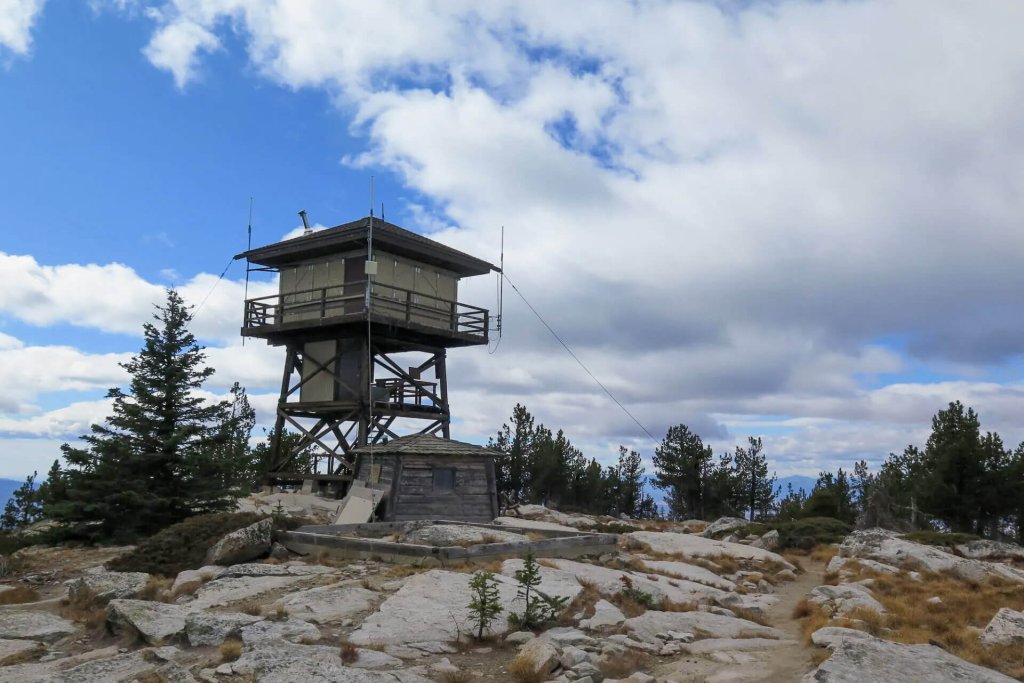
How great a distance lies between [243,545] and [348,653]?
740cm

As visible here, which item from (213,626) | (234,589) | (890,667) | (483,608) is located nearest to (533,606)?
(483,608)

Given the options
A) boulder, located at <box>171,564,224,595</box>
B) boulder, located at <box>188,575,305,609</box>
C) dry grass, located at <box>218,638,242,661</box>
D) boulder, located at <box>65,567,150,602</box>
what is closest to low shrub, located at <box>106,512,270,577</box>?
boulder, located at <box>171,564,224,595</box>

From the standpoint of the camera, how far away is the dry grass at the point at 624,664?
32.7 feet

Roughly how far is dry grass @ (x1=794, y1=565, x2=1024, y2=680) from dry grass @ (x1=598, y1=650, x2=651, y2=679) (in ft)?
9.51

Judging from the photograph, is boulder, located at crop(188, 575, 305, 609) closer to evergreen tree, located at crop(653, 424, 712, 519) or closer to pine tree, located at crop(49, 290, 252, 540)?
pine tree, located at crop(49, 290, 252, 540)

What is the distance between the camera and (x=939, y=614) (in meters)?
15.4

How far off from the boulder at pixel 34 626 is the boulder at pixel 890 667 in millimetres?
10897

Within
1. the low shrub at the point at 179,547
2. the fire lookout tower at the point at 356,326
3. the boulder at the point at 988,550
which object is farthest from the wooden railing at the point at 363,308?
the boulder at the point at 988,550

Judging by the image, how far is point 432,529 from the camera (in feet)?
58.3

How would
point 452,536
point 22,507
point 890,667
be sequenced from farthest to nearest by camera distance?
point 22,507 → point 452,536 → point 890,667

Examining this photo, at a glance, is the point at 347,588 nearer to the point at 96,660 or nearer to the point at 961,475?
the point at 96,660

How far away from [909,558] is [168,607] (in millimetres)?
20842

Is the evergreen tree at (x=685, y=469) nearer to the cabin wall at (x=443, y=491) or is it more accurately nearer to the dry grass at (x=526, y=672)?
the cabin wall at (x=443, y=491)

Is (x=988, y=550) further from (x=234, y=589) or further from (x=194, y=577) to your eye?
(x=194, y=577)
